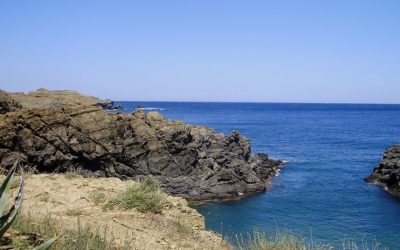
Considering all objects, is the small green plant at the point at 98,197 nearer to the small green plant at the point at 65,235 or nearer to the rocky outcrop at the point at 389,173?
the small green plant at the point at 65,235

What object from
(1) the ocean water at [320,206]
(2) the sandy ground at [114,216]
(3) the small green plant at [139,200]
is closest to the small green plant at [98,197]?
(2) the sandy ground at [114,216]

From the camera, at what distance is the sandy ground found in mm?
8039

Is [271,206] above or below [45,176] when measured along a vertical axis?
below

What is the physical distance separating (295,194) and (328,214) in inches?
231

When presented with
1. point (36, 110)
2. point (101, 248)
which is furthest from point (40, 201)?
point (36, 110)

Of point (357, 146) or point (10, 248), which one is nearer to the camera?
point (10, 248)

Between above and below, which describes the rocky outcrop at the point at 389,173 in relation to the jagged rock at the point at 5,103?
below

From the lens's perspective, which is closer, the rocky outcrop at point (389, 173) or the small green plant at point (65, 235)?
the small green plant at point (65, 235)

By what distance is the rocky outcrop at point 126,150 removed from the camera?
1084 inches

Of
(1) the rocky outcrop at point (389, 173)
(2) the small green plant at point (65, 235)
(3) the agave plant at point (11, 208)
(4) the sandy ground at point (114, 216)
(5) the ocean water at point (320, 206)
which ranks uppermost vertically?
(3) the agave plant at point (11, 208)

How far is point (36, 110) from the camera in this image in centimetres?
2809

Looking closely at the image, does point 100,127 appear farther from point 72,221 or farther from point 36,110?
point 72,221

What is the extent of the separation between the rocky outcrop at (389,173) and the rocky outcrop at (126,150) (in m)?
11.9

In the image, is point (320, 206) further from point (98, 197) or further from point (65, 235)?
point (65, 235)
